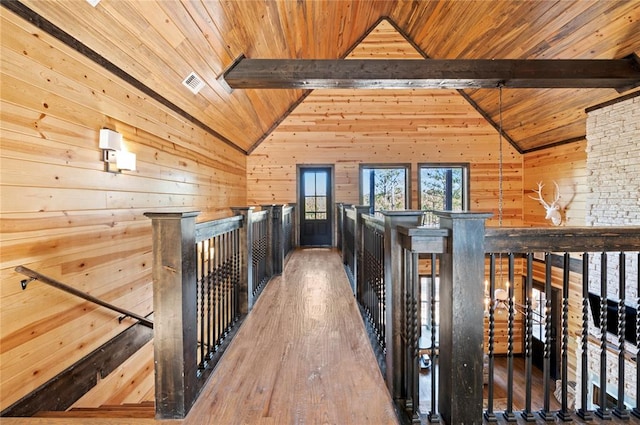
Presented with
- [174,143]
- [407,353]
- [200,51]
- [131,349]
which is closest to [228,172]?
[174,143]

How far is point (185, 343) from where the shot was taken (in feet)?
5.66

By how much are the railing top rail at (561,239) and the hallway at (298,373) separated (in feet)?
3.65

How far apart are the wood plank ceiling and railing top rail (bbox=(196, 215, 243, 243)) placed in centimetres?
179

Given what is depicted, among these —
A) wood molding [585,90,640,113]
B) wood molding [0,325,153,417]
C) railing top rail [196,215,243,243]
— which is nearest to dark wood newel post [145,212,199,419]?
railing top rail [196,215,243,243]

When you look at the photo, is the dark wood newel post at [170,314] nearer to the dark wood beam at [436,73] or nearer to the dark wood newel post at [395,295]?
the dark wood newel post at [395,295]

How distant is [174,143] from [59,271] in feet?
7.84

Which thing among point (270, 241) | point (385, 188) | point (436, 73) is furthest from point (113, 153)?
point (385, 188)

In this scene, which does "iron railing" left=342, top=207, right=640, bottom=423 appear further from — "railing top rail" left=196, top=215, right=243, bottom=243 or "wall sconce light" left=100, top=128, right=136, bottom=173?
"wall sconce light" left=100, top=128, right=136, bottom=173

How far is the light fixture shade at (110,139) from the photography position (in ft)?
8.87

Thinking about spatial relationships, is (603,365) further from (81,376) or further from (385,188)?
(385,188)

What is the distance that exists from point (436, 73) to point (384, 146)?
328cm

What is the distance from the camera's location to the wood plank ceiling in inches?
109

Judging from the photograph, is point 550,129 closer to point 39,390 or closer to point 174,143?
point 174,143

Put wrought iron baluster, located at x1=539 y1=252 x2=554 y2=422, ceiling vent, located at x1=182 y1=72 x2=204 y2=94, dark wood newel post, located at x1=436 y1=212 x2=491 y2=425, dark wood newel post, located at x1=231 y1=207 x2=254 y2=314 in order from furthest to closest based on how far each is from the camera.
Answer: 1. ceiling vent, located at x1=182 y1=72 x2=204 y2=94
2. dark wood newel post, located at x1=231 y1=207 x2=254 y2=314
3. wrought iron baluster, located at x1=539 y1=252 x2=554 y2=422
4. dark wood newel post, located at x1=436 y1=212 x2=491 y2=425
